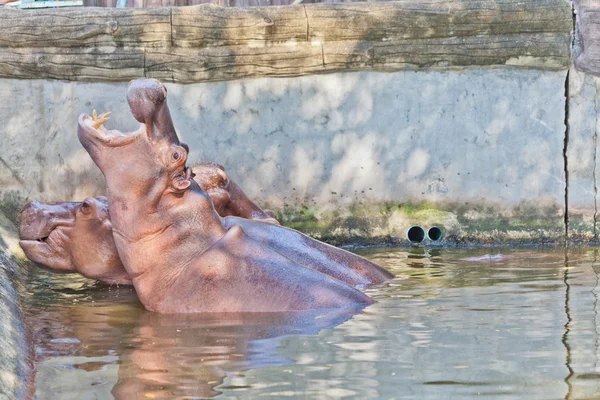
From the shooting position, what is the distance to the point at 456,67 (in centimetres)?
858

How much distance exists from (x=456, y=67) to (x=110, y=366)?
4872mm

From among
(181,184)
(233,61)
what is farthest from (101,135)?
(233,61)

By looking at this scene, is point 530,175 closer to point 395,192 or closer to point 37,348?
point 395,192

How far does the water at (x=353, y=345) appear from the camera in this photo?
400 cm

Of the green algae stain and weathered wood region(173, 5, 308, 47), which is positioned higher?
weathered wood region(173, 5, 308, 47)

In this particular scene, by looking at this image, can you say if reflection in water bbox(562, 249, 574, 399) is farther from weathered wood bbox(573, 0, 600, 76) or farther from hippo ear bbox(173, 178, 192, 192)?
hippo ear bbox(173, 178, 192, 192)

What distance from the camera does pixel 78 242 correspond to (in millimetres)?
6520

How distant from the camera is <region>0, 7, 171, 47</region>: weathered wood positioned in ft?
27.8

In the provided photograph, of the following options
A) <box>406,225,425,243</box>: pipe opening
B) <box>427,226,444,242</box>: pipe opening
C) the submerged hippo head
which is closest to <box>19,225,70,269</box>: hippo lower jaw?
the submerged hippo head

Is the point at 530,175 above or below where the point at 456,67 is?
below

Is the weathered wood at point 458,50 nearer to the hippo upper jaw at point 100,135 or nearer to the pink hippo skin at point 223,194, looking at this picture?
the pink hippo skin at point 223,194

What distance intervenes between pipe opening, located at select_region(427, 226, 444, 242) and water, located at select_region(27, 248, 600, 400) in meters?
1.72

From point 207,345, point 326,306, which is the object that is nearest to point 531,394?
point 207,345

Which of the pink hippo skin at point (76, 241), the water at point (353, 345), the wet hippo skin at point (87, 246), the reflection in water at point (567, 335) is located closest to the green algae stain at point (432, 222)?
the reflection in water at point (567, 335)
